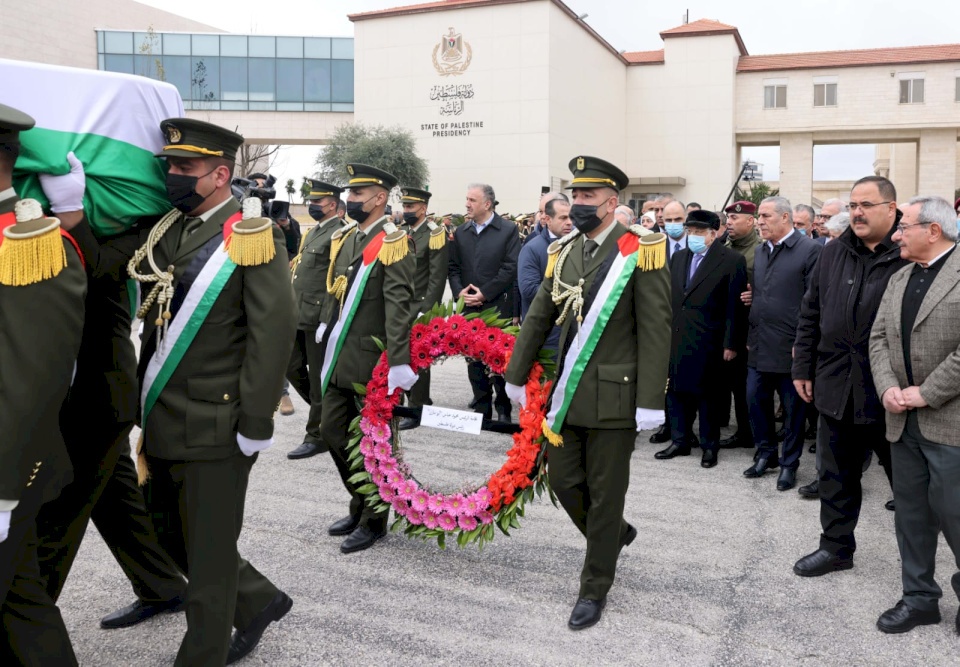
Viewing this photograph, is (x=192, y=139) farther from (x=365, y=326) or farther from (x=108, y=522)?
(x=365, y=326)

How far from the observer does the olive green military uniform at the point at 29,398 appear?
2.38 m

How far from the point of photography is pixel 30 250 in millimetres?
2391

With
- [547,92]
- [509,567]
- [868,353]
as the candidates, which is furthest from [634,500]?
[547,92]

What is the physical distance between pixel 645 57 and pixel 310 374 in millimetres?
43559

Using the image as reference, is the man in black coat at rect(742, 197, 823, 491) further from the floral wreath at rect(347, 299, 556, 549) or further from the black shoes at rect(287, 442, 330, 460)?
the black shoes at rect(287, 442, 330, 460)

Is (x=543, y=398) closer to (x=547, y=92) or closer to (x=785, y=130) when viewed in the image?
(x=547, y=92)

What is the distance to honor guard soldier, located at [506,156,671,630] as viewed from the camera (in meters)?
3.84

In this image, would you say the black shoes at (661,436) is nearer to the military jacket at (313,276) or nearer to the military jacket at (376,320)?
the military jacket at (313,276)

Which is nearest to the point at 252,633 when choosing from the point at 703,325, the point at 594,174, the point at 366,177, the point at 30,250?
the point at 30,250

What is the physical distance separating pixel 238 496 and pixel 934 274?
3.21 m

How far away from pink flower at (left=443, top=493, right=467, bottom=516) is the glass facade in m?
50.8

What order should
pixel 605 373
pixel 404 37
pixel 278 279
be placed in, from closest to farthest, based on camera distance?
pixel 278 279
pixel 605 373
pixel 404 37

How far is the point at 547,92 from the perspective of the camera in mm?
39000

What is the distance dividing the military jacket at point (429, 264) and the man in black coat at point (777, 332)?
316cm
